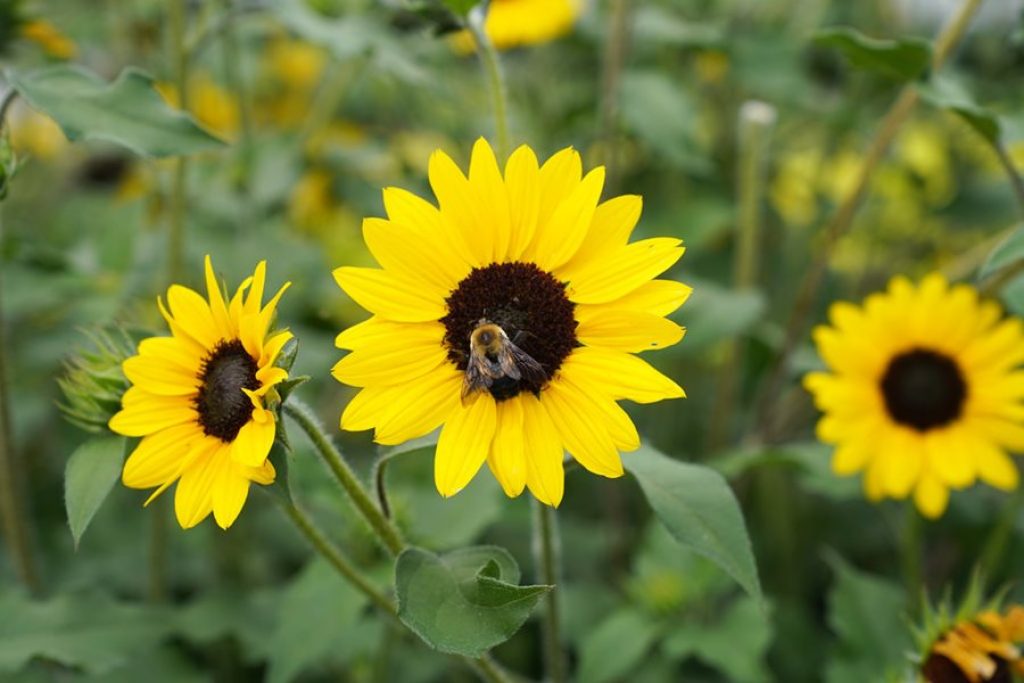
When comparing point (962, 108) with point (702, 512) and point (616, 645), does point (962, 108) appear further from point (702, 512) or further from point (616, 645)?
point (616, 645)

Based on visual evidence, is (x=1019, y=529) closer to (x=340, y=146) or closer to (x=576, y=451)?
(x=576, y=451)

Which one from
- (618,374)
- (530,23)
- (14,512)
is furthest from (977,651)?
(530,23)

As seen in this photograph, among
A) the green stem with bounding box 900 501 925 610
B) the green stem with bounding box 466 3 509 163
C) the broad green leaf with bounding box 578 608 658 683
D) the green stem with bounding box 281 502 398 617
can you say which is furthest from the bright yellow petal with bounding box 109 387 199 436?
the green stem with bounding box 900 501 925 610

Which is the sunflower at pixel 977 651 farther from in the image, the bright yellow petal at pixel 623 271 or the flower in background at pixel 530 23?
the flower in background at pixel 530 23

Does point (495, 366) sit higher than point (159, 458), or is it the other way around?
point (495, 366)

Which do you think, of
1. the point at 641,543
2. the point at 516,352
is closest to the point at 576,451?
the point at 516,352

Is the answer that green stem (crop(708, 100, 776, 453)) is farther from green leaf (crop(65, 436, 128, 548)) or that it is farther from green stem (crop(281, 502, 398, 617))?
green leaf (crop(65, 436, 128, 548))
